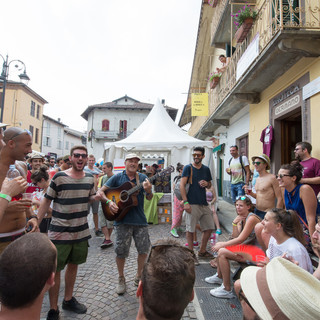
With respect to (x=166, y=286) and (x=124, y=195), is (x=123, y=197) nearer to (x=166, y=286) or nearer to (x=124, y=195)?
(x=124, y=195)

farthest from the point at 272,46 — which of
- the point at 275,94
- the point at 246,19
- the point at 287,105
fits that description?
the point at 246,19

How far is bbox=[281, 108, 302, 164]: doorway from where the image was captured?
6.05 m

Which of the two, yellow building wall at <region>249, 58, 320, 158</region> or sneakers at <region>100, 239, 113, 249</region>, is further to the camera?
sneakers at <region>100, 239, 113, 249</region>

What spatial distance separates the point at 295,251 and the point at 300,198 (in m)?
1.02

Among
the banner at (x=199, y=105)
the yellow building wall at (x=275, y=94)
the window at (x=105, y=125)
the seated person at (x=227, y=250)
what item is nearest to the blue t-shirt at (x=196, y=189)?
the seated person at (x=227, y=250)

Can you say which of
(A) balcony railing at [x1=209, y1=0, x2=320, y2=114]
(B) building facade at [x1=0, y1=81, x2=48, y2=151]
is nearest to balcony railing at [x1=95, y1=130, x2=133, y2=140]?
(B) building facade at [x1=0, y1=81, x2=48, y2=151]

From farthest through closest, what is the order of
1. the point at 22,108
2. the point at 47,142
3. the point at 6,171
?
the point at 47,142
the point at 22,108
the point at 6,171

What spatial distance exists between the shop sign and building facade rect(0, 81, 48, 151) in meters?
27.2

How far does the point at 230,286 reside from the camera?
2.98 meters

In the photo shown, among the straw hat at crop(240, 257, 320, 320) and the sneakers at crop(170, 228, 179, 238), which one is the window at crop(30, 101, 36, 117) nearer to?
the sneakers at crop(170, 228, 179, 238)

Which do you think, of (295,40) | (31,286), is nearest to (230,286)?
(31,286)

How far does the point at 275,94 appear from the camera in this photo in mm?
6129

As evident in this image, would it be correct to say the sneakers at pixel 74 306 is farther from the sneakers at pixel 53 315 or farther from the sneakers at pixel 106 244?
the sneakers at pixel 106 244

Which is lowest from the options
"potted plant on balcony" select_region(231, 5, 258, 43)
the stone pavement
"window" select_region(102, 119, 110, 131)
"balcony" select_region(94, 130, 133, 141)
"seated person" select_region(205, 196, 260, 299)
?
the stone pavement
